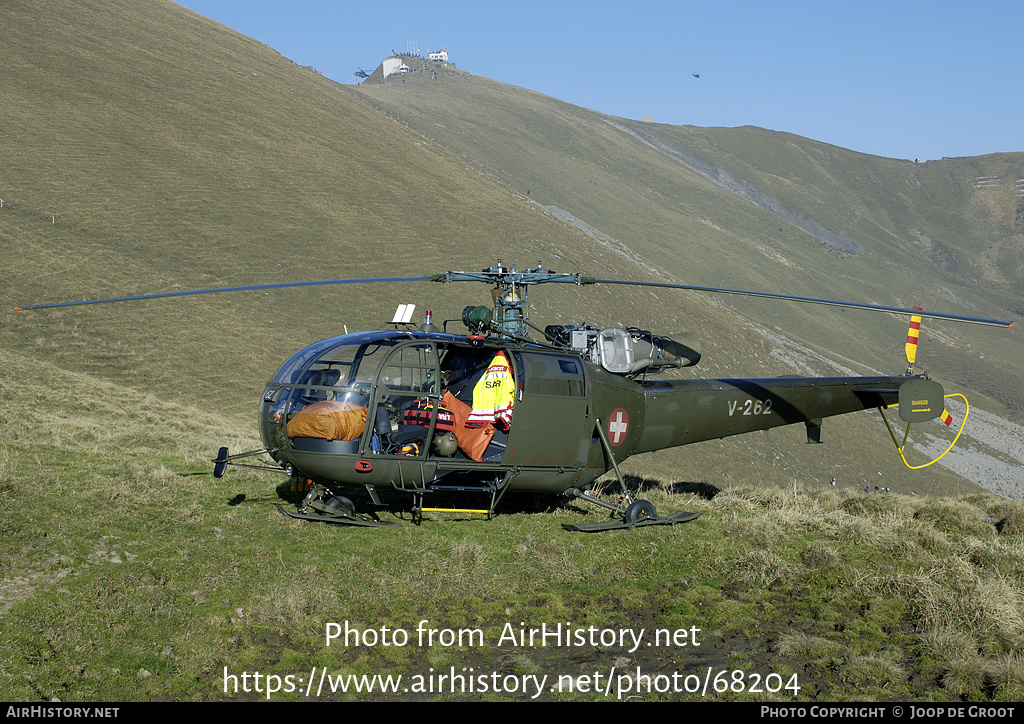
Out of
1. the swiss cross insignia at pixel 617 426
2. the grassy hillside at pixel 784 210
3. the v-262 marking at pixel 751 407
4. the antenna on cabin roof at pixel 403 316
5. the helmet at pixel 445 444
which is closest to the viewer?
the helmet at pixel 445 444

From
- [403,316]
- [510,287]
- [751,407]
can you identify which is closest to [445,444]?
[403,316]

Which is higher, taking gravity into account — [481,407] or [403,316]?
[403,316]

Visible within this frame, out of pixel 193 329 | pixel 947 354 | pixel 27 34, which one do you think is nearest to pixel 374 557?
pixel 193 329

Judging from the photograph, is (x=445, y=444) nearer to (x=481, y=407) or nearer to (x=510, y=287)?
(x=481, y=407)

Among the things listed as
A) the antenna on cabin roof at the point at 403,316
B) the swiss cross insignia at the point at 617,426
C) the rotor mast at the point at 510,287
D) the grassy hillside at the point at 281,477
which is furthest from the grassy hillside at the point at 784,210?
the antenna on cabin roof at the point at 403,316

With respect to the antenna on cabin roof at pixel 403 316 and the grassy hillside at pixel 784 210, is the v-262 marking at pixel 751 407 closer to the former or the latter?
the antenna on cabin roof at pixel 403 316

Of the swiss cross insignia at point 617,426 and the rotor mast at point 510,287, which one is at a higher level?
the rotor mast at point 510,287

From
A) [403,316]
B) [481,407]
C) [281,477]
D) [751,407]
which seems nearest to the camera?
[481,407]

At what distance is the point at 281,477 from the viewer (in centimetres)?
1239

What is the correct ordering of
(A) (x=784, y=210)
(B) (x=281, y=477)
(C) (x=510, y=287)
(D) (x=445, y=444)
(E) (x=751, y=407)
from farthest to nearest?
(A) (x=784, y=210) → (E) (x=751, y=407) → (B) (x=281, y=477) → (C) (x=510, y=287) → (D) (x=445, y=444)

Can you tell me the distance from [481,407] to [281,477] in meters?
4.23

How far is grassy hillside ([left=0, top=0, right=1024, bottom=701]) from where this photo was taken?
262 inches

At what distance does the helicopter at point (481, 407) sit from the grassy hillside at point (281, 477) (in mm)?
668

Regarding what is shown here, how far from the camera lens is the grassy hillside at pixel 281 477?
6.66 metres
